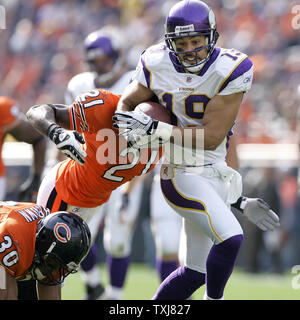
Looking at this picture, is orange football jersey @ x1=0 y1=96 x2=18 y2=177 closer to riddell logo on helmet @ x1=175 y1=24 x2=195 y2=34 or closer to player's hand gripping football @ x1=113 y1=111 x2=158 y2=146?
player's hand gripping football @ x1=113 y1=111 x2=158 y2=146

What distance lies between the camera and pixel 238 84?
11.6ft

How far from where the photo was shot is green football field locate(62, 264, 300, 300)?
6.10m

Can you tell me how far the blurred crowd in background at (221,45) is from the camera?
817cm

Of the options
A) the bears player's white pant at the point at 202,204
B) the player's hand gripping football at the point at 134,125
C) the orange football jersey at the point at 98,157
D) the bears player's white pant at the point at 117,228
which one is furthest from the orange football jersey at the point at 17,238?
the bears player's white pant at the point at 117,228

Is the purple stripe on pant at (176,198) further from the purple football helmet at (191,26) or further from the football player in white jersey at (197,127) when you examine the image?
the purple football helmet at (191,26)

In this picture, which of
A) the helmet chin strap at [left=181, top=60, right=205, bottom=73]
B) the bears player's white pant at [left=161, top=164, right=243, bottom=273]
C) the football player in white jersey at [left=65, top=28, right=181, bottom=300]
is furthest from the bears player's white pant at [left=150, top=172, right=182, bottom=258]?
the helmet chin strap at [left=181, top=60, right=205, bottom=73]

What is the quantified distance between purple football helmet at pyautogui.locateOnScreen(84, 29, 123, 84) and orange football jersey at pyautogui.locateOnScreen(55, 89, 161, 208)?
1.51 meters

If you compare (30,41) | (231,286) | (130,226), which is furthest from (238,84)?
(30,41)

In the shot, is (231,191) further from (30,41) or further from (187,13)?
(30,41)

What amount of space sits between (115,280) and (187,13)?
266 centimetres

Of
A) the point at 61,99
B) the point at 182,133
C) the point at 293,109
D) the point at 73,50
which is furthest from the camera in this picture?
the point at 73,50

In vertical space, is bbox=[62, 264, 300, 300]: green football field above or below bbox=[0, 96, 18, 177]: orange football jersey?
below

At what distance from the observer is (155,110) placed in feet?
12.0

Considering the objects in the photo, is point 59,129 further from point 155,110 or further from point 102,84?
point 102,84
